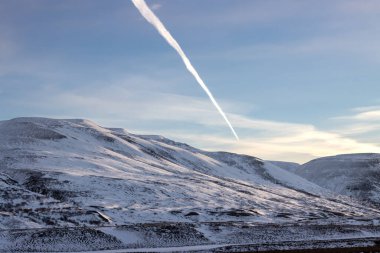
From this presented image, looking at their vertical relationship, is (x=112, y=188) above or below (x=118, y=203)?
above

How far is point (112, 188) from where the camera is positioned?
7925 centimetres

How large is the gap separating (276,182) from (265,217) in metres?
85.2

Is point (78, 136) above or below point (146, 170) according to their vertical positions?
above

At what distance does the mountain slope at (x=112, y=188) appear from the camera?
202 feet

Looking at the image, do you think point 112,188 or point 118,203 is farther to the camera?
point 112,188

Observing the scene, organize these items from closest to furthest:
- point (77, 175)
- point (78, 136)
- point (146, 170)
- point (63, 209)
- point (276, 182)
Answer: point (63, 209)
point (77, 175)
point (146, 170)
point (78, 136)
point (276, 182)

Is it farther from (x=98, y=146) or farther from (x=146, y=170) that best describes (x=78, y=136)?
(x=146, y=170)

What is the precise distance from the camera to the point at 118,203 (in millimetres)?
69125

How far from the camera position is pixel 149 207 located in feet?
226

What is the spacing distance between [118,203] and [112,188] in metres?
10.5

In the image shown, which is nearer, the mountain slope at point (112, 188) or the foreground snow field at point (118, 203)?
the foreground snow field at point (118, 203)

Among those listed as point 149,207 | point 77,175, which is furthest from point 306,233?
point 77,175

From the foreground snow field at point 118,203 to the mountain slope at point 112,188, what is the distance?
0.16 meters

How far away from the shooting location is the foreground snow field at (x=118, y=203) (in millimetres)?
44594
